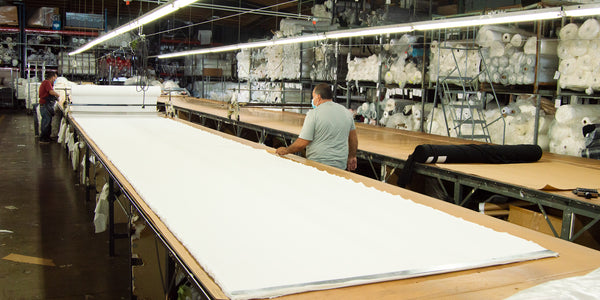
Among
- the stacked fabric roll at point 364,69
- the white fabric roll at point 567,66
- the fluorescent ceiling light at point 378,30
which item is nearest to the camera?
the fluorescent ceiling light at point 378,30

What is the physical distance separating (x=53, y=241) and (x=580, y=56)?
6.19 meters

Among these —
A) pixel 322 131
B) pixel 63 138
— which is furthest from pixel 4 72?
pixel 322 131

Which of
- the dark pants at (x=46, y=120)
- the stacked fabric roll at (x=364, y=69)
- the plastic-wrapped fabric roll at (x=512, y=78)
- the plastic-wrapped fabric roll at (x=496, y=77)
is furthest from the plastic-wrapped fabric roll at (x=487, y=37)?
the dark pants at (x=46, y=120)

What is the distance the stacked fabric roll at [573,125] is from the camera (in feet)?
20.4

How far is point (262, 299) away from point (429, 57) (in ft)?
26.0

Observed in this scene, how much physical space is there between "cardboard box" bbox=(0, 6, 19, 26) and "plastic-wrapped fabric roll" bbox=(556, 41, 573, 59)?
61.4 ft

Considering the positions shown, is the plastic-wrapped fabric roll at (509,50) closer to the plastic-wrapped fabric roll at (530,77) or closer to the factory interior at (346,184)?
the factory interior at (346,184)

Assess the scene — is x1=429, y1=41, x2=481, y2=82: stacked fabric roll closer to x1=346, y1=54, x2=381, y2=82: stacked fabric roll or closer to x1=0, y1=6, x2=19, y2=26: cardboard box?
x1=346, y1=54, x2=381, y2=82: stacked fabric roll

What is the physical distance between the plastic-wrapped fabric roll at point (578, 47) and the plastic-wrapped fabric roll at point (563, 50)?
4 cm

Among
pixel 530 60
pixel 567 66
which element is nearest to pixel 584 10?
pixel 567 66

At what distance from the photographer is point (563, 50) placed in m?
6.30

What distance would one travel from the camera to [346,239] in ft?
7.39

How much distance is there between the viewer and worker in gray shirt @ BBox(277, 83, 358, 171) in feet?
16.5

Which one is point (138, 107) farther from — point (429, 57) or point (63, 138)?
point (429, 57)
